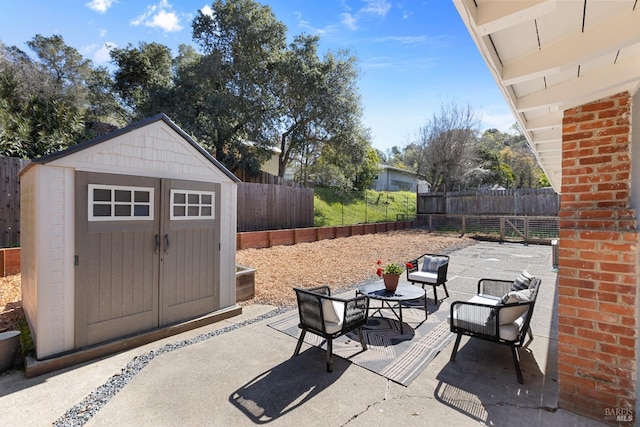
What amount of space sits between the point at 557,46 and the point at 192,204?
4054mm

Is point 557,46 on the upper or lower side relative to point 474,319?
upper

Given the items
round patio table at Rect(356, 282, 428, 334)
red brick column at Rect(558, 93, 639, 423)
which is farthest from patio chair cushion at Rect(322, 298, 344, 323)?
red brick column at Rect(558, 93, 639, 423)

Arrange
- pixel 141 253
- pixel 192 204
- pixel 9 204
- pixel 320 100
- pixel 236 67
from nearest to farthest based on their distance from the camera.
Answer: pixel 141 253, pixel 192 204, pixel 9 204, pixel 236 67, pixel 320 100

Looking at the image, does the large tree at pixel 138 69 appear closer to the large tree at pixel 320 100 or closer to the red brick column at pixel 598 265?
the large tree at pixel 320 100

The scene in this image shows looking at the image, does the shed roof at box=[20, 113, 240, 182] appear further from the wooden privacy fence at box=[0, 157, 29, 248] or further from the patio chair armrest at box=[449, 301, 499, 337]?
the wooden privacy fence at box=[0, 157, 29, 248]

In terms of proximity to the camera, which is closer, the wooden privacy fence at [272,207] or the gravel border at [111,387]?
the gravel border at [111,387]

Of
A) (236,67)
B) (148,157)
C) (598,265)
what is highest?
(236,67)

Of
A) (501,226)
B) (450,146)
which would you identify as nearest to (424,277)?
(501,226)

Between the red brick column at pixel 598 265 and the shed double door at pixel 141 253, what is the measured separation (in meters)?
4.08

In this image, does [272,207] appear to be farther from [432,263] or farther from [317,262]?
[432,263]

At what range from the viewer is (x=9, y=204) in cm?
620

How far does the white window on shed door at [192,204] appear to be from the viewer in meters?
3.94

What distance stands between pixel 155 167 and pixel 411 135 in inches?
716

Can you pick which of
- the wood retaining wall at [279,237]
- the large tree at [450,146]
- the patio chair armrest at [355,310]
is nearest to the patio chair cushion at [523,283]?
the patio chair armrest at [355,310]
